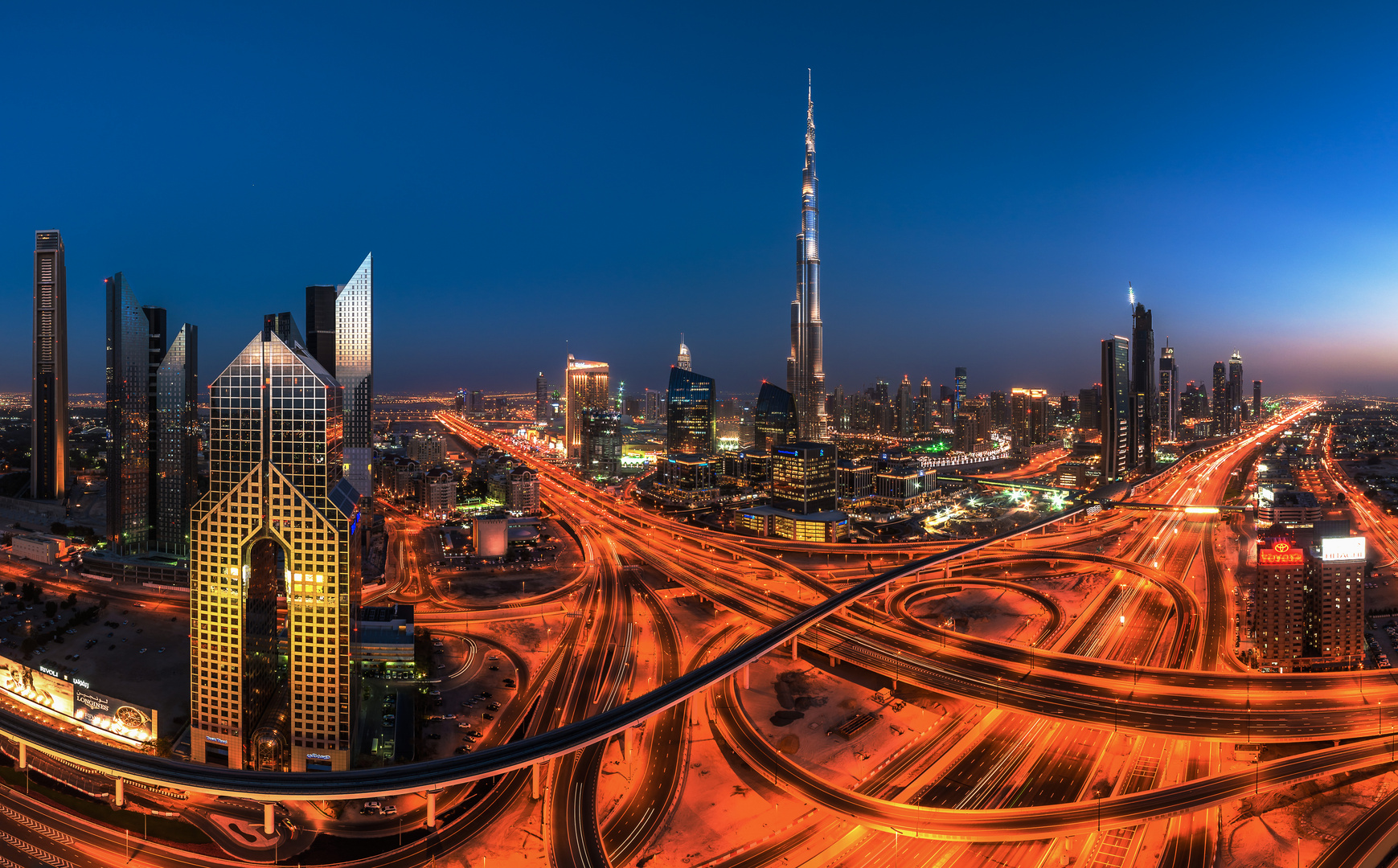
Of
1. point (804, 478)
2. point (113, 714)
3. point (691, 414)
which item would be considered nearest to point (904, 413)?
point (691, 414)

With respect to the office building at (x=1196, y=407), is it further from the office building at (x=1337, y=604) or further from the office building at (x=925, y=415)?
the office building at (x=1337, y=604)

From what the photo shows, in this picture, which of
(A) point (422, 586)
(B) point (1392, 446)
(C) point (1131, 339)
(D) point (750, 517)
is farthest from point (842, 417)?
(A) point (422, 586)

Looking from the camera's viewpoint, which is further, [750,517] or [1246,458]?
[1246,458]

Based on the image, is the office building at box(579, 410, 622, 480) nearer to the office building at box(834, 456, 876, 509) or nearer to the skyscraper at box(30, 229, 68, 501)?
the office building at box(834, 456, 876, 509)

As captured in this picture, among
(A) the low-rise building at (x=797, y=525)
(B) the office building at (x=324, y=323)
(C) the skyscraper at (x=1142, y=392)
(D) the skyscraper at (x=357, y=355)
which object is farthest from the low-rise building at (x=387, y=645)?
(C) the skyscraper at (x=1142, y=392)

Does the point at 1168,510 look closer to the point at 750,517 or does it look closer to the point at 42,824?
the point at 750,517

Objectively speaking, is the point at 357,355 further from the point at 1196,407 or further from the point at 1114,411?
the point at 1196,407
